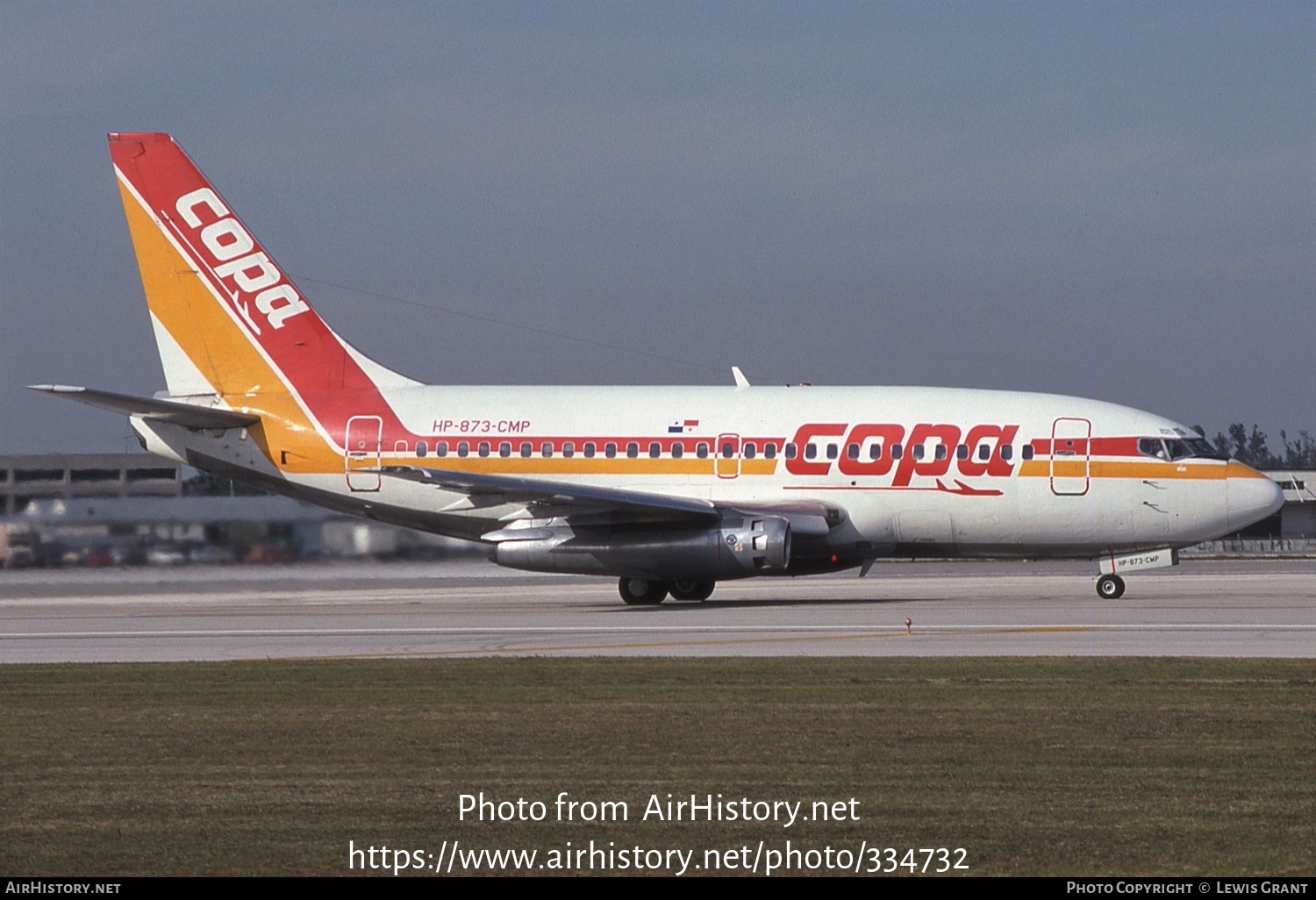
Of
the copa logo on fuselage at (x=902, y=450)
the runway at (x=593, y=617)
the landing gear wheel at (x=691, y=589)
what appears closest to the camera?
the runway at (x=593, y=617)

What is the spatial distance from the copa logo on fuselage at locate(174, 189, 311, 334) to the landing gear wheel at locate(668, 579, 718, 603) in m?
10.1

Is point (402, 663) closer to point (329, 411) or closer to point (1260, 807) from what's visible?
point (1260, 807)

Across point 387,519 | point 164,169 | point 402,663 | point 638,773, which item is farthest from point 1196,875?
point 164,169

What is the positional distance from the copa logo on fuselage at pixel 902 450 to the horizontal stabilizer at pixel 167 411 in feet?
38.6

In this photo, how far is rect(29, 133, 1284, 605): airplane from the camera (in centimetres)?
3142

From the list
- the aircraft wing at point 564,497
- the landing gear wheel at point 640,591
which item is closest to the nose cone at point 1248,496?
the aircraft wing at point 564,497

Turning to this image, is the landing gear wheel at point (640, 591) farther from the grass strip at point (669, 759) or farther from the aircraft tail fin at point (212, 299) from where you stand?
the grass strip at point (669, 759)

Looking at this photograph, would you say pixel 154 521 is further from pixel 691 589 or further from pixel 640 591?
pixel 691 589

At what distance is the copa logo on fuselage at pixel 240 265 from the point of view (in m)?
35.3

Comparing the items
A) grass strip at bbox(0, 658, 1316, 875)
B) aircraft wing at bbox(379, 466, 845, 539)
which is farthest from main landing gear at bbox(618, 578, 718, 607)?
grass strip at bbox(0, 658, 1316, 875)

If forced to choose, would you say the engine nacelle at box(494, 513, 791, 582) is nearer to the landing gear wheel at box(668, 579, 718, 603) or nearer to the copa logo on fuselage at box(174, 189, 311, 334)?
the landing gear wheel at box(668, 579, 718, 603)

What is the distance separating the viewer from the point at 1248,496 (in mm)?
31359

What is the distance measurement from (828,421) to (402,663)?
14.3 m
